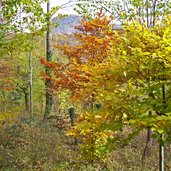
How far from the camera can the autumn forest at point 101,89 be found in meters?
4.48

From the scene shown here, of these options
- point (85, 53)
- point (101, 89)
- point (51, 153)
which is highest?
point (85, 53)

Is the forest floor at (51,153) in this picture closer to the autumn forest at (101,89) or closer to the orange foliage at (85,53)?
the autumn forest at (101,89)

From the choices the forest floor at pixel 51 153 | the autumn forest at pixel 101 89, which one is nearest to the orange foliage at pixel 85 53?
the autumn forest at pixel 101 89

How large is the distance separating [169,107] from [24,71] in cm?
2859

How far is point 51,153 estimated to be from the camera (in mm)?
11992

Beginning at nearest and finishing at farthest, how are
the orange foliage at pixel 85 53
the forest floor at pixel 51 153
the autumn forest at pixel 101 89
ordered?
the autumn forest at pixel 101 89
the forest floor at pixel 51 153
the orange foliage at pixel 85 53

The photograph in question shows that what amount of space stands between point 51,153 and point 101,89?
7.65 m

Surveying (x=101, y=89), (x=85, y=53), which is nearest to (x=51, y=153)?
(x=85, y=53)

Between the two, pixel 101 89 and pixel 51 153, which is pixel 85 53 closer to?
pixel 51 153

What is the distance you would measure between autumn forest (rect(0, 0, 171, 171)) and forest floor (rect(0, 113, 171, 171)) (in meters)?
0.04

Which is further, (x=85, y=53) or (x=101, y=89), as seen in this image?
(x=85, y=53)

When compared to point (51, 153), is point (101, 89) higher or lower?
higher

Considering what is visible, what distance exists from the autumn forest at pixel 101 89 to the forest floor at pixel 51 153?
0.04m

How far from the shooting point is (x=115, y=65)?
187 inches
